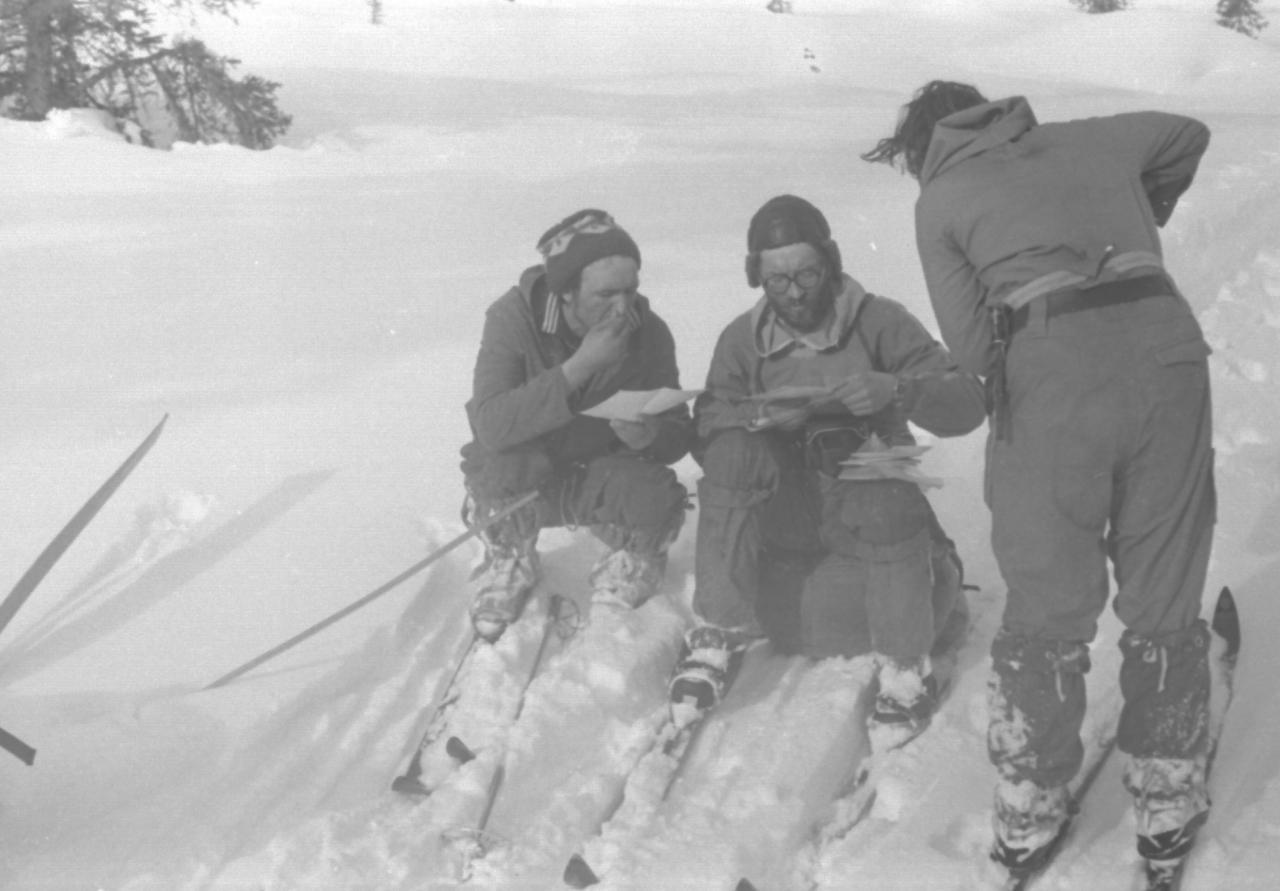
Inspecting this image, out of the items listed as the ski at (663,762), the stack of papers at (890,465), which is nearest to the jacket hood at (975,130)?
the stack of papers at (890,465)

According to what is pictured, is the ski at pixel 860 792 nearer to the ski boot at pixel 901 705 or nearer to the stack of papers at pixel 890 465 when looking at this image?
the ski boot at pixel 901 705

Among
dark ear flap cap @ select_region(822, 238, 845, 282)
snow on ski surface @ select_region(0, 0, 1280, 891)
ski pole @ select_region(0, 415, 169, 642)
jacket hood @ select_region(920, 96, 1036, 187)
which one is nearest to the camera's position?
jacket hood @ select_region(920, 96, 1036, 187)

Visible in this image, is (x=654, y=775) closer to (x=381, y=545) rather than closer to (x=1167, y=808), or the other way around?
(x=1167, y=808)

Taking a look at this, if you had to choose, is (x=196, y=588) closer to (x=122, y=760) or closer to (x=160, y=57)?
(x=122, y=760)

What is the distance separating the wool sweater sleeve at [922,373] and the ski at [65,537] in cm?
201

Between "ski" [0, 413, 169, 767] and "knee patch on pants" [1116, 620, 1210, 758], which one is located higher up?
"knee patch on pants" [1116, 620, 1210, 758]

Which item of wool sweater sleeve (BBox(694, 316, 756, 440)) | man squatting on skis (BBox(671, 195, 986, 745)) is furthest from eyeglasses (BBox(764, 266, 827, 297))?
wool sweater sleeve (BBox(694, 316, 756, 440))

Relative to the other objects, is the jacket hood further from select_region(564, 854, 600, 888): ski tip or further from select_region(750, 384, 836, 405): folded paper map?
select_region(564, 854, 600, 888): ski tip

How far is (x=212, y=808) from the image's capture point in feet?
9.04

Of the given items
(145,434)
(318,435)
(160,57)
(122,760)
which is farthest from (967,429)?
(160,57)

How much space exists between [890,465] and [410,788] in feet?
4.14

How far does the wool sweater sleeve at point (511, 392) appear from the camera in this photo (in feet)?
10.5

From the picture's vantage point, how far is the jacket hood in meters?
2.26

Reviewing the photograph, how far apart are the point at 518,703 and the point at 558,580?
2.27 feet
